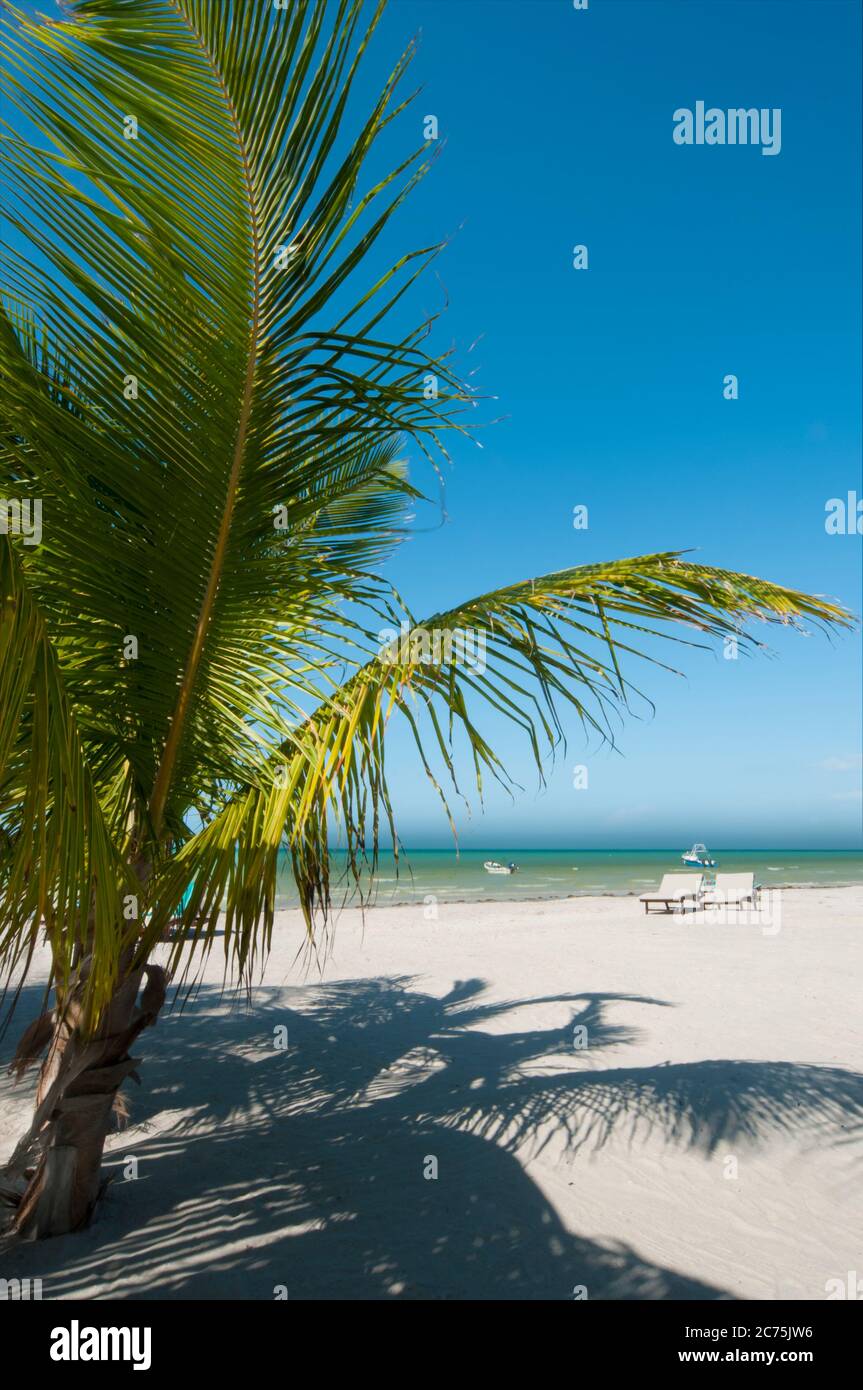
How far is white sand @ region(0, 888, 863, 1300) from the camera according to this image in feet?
10.4

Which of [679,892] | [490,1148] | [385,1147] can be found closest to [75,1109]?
[385,1147]

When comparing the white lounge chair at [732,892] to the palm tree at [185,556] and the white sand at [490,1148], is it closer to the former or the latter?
the white sand at [490,1148]

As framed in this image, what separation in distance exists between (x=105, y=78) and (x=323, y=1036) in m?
6.52

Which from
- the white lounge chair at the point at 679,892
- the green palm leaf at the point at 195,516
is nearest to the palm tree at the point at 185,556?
the green palm leaf at the point at 195,516

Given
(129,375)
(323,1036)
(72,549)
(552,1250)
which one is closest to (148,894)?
(72,549)

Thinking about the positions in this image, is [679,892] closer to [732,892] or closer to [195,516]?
[732,892]

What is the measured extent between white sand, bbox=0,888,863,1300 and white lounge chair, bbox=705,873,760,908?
8.15m

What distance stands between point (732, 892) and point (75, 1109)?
51.4 ft

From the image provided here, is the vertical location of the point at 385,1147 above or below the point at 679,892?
above

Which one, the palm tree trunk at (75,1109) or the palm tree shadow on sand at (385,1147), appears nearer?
the palm tree shadow on sand at (385,1147)

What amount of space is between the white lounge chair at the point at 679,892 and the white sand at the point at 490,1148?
8162 mm

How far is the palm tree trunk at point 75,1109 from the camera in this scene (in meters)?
3.36

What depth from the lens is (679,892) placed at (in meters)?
17.0
